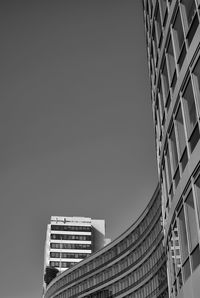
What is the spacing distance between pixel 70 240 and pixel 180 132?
125619 mm

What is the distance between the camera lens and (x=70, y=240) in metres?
138

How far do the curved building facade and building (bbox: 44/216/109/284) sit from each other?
3254 centimetres

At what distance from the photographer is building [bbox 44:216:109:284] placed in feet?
443

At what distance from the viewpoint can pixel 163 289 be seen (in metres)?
60.2

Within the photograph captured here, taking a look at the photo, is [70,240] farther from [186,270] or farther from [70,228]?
[186,270]

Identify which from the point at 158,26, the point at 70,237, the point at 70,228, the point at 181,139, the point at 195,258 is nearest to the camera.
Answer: the point at 195,258

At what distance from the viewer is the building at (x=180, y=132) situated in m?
13.9

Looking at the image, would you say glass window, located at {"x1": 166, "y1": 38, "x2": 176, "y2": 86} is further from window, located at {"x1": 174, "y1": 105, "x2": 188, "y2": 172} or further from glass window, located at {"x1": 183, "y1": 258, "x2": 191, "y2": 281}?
glass window, located at {"x1": 183, "y1": 258, "x2": 191, "y2": 281}

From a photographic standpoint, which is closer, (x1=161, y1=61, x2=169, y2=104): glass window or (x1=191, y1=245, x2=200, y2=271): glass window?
(x1=191, y1=245, x2=200, y2=271): glass window

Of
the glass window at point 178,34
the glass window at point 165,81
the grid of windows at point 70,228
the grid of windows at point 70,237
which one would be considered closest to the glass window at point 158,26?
the glass window at point 165,81

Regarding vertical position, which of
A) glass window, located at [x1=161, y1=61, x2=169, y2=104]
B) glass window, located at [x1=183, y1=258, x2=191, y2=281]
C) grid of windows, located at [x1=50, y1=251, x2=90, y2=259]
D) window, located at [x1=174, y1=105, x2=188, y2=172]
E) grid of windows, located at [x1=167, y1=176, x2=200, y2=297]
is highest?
grid of windows, located at [x1=50, y1=251, x2=90, y2=259]

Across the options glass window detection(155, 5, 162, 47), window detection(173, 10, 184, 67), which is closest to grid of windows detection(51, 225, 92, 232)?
glass window detection(155, 5, 162, 47)

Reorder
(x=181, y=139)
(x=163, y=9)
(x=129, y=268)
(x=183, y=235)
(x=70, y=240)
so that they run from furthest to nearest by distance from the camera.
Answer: (x=70, y=240)
(x=129, y=268)
(x=163, y=9)
(x=181, y=139)
(x=183, y=235)

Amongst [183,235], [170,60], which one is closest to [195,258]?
[183,235]
